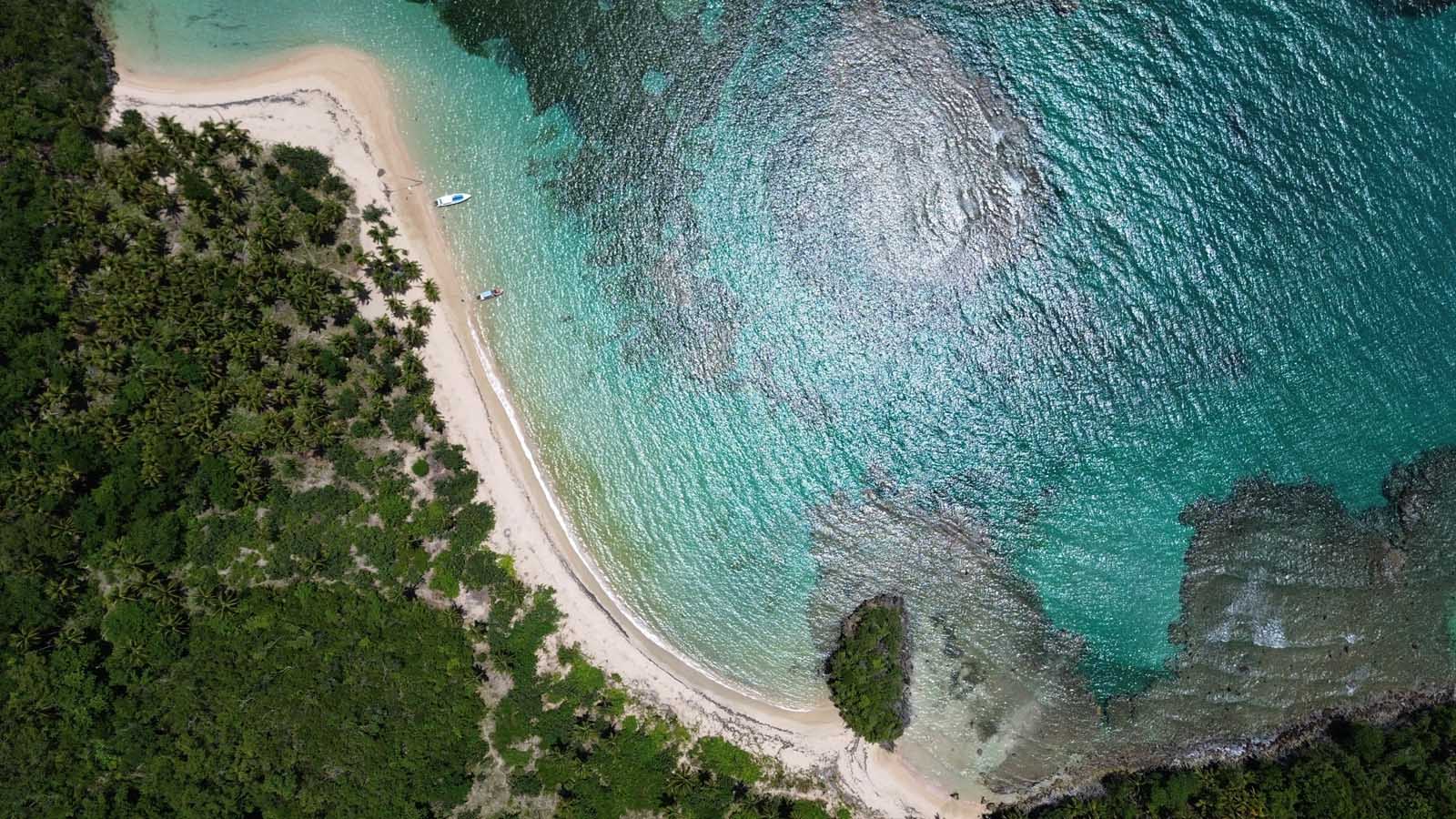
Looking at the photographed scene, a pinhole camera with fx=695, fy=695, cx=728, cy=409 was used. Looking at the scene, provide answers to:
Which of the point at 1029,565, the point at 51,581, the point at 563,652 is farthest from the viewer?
the point at 1029,565

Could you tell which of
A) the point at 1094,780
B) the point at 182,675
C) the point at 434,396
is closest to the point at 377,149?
the point at 434,396

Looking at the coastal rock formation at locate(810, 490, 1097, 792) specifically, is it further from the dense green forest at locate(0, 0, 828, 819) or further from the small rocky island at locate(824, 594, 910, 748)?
the dense green forest at locate(0, 0, 828, 819)

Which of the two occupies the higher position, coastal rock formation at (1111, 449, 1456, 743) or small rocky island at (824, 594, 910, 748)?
coastal rock formation at (1111, 449, 1456, 743)

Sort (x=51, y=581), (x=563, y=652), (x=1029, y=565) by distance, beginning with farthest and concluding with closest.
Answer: (x=1029, y=565) < (x=563, y=652) < (x=51, y=581)

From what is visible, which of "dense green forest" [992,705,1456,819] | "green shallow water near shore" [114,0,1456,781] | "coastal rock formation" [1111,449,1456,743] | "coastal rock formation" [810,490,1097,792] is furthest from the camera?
"coastal rock formation" [1111,449,1456,743]

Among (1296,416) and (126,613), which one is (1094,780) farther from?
(126,613)

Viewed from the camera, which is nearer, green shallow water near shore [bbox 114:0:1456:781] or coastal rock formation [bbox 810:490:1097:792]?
green shallow water near shore [bbox 114:0:1456:781]

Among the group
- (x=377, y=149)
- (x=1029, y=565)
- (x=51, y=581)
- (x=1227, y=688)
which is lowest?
(x=51, y=581)

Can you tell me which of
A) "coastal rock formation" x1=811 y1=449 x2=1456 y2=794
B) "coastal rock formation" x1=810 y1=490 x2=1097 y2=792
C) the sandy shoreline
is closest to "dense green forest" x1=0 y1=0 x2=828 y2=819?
the sandy shoreline
